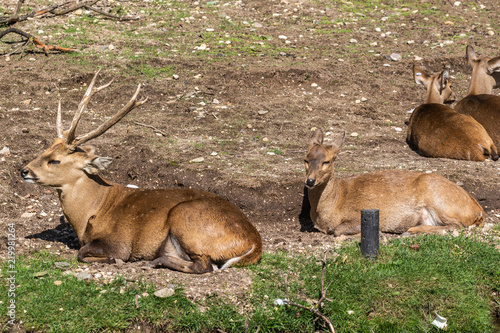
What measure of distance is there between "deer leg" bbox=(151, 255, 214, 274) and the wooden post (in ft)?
4.76

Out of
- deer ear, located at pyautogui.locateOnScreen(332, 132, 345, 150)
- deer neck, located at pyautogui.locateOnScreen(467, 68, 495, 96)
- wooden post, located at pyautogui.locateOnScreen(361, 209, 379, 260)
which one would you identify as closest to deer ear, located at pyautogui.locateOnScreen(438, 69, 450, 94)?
deer neck, located at pyautogui.locateOnScreen(467, 68, 495, 96)

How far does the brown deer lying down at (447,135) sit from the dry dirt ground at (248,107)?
270 millimetres

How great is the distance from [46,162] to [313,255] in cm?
274

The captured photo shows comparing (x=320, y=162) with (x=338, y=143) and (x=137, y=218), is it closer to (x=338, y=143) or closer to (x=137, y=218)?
(x=338, y=143)

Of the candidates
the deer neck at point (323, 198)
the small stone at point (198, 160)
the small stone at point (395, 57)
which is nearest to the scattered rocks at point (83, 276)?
the deer neck at point (323, 198)

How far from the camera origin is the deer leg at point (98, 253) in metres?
5.45

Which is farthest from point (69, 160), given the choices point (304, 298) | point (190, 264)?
point (304, 298)

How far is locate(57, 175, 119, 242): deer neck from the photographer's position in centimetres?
579

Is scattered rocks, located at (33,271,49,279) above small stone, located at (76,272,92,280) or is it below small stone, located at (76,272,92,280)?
above

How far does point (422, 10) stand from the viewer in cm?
1367

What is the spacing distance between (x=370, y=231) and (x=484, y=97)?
5250 mm

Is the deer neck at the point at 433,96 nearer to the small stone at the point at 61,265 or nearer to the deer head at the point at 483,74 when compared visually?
the deer head at the point at 483,74

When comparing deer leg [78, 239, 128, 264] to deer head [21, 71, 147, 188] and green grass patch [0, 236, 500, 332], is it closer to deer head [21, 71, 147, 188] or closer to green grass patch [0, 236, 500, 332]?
green grass patch [0, 236, 500, 332]

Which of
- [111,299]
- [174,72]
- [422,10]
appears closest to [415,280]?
[111,299]
